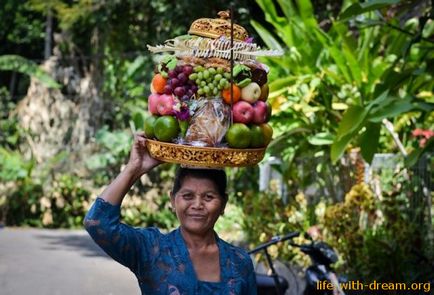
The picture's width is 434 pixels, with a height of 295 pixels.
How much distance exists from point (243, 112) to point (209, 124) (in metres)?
0.14

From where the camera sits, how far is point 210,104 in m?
3.31

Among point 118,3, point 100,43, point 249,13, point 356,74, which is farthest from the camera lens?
point 100,43

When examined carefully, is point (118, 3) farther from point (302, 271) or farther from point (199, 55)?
point (199, 55)

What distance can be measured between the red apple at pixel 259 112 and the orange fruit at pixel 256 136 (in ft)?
0.09

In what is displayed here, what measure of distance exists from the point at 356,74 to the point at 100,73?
347 inches

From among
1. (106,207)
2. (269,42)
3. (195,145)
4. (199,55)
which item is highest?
(269,42)

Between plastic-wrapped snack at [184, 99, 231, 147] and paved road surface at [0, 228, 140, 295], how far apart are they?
6184 millimetres

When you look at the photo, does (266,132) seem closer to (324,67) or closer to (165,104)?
(165,104)

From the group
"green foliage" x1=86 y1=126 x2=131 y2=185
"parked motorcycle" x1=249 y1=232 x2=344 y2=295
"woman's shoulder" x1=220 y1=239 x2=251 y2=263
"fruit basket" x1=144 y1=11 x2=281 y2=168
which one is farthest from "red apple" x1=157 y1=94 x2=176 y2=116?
"green foliage" x1=86 y1=126 x2=131 y2=185

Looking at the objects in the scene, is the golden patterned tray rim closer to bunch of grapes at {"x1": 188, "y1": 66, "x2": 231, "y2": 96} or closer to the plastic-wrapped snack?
the plastic-wrapped snack

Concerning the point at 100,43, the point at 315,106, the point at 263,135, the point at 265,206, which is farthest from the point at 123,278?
the point at 100,43

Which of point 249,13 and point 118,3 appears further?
point 118,3

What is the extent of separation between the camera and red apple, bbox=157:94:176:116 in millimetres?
3299

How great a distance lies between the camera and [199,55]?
3.33 metres
